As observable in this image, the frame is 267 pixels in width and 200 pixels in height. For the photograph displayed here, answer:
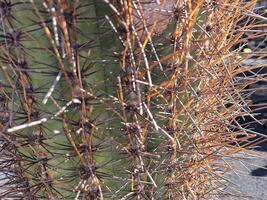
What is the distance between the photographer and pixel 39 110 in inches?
47.2

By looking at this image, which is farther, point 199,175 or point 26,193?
point 199,175

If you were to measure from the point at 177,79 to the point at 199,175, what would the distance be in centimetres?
38

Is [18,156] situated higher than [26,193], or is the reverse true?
[18,156]

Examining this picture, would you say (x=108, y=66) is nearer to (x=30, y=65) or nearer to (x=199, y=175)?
(x=30, y=65)

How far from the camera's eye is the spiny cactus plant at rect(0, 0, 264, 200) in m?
1.11

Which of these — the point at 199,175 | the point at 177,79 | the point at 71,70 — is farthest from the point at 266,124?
the point at 71,70

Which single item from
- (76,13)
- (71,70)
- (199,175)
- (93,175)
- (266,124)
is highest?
(76,13)

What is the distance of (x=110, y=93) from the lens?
1.22 metres

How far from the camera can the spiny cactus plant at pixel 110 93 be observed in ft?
3.64

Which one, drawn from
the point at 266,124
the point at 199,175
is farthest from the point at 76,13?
the point at 266,124

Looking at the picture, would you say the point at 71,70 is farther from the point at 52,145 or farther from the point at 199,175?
the point at 199,175

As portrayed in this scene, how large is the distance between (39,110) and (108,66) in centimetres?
18

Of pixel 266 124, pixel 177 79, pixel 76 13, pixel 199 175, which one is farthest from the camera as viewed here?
pixel 266 124

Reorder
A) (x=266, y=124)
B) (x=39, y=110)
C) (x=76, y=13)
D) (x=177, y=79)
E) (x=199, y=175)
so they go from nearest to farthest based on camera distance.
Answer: (x=76, y=13), (x=39, y=110), (x=177, y=79), (x=199, y=175), (x=266, y=124)
